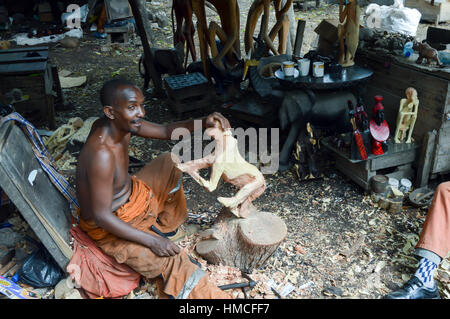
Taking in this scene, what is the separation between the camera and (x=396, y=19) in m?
8.17

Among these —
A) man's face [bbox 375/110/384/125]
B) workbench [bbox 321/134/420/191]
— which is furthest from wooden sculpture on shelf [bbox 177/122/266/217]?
man's face [bbox 375/110/384/125]

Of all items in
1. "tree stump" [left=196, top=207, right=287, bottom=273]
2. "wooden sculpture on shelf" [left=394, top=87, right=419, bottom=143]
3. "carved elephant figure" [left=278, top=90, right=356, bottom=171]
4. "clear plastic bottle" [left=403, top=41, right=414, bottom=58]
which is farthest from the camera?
"carved elephant figure" [left=278, top=90, right=356, bottom=171]

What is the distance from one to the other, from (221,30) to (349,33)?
221 centimetres

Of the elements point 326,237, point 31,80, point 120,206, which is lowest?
point 326,237

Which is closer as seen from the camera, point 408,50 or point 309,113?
point 408,50

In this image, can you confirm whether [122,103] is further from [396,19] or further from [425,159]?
[396,19]

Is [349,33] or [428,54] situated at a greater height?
[349,33]

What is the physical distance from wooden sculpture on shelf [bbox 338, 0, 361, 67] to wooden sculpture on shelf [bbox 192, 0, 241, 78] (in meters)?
1.75

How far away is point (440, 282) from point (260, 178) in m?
1.61

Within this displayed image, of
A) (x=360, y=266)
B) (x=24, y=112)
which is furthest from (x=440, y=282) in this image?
(x=24, y=112)

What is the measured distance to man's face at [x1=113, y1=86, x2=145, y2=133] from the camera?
2.85 metres

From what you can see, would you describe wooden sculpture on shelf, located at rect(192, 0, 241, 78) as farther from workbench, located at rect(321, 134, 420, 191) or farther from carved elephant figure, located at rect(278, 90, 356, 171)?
workbench, located at rect(321, 134, 420, 191)

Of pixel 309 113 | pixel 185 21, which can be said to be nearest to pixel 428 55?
pixel 309 113

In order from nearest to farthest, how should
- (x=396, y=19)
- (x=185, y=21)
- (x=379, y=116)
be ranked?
(x=379, y=116)
(x=185, y=21)
(x=396, y=19)
